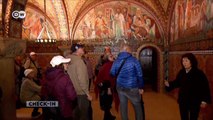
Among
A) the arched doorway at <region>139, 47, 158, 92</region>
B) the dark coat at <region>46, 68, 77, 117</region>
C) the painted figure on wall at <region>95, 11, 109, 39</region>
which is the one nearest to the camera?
the dark coat at <region>46, 68, 77, 117</region>

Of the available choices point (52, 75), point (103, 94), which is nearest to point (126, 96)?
point (103, 94)

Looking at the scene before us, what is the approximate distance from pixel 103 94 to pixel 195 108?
2402mm

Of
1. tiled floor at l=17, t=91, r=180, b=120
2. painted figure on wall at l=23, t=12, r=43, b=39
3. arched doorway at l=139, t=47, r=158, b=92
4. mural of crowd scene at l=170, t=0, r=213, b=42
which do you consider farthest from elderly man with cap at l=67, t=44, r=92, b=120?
painted figure on wall at l=23, t=12, r=43, b=39

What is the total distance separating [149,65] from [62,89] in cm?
1290

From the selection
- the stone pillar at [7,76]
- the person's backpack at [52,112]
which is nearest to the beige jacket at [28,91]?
the stone pillar at [7,76]

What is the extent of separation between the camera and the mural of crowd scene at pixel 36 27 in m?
15.2

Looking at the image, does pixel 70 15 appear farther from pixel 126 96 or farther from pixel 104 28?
pixel 126 96

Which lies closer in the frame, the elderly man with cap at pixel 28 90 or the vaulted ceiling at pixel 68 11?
the elderly man with cap at pixel 28 90

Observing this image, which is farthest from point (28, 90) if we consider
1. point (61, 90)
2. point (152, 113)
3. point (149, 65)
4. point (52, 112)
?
point (149, 65)

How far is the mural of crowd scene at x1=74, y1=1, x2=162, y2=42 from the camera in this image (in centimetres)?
1431

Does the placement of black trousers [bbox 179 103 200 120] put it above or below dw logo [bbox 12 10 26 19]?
below

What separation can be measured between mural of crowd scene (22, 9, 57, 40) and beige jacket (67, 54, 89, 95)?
1047 centimetres

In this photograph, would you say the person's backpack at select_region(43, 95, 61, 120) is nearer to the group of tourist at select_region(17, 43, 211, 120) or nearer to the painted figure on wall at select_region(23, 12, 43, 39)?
the group of tourist at select_region(17, 43, 211, 120)

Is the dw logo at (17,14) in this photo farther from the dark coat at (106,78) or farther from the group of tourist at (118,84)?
the dark coat at (106,78)
